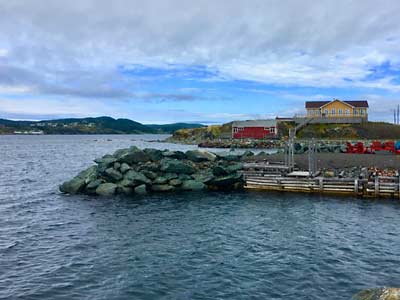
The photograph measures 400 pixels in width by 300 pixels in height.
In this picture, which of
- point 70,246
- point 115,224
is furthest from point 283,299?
point 115,224

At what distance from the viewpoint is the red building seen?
3989 inches

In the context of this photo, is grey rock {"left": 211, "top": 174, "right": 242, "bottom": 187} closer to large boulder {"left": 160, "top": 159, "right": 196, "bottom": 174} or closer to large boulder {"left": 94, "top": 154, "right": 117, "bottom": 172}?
large boulder {"left": 160, "top": 159, "right": 196, "bottom": 174}

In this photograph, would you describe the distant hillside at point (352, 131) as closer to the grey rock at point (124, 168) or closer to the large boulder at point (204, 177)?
the large boulder at point (204, 177)

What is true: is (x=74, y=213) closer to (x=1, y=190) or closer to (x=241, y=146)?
(x=1, y=190)

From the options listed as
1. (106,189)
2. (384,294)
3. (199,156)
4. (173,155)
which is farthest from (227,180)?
(384,294)

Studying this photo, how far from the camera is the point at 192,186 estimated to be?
3189 cm

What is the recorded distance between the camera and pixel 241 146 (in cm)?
8825

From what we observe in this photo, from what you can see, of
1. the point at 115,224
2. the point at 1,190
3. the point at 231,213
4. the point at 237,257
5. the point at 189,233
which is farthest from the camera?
the point at 1,190

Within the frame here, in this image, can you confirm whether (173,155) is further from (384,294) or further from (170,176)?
(384,294)

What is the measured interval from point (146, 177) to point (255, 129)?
74966 mm

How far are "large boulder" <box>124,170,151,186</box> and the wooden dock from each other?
7707 mm

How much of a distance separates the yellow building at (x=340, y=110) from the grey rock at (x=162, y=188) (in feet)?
227

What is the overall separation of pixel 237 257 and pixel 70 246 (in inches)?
285

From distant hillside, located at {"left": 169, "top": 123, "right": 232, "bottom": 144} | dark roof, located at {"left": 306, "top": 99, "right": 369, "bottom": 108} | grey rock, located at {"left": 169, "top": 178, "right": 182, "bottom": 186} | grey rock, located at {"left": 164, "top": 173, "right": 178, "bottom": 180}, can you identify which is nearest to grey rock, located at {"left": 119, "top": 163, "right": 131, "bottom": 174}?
grey rock, located at {"left": 164, "top": 173, "right": 178, "bottom": 180}
